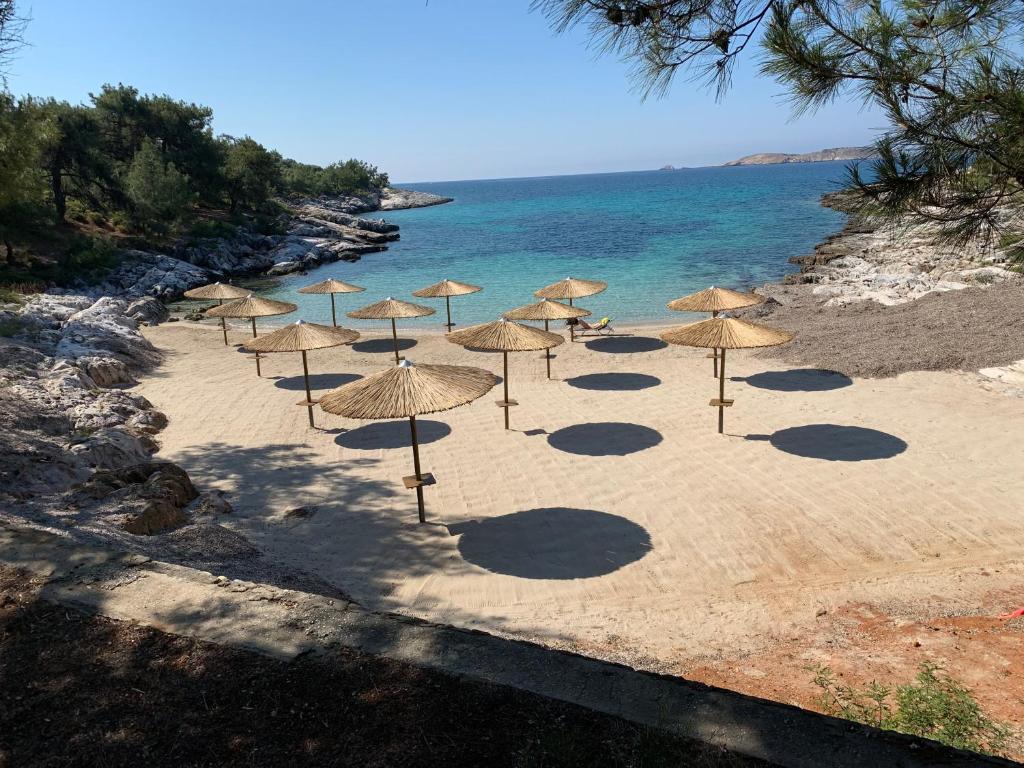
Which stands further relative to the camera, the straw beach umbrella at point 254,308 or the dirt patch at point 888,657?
the straw beach umbrella at point 254,308

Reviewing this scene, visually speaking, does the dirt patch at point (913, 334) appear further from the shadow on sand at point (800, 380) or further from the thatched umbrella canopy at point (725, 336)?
the thatched umbrella canopy at point (725, 336)

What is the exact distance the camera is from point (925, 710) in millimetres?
4387

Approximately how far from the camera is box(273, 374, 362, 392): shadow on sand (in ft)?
51.5

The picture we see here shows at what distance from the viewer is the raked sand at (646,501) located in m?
6.86

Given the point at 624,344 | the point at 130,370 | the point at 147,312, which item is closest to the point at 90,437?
the point at 130,370

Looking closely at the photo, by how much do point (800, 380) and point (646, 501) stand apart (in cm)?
694

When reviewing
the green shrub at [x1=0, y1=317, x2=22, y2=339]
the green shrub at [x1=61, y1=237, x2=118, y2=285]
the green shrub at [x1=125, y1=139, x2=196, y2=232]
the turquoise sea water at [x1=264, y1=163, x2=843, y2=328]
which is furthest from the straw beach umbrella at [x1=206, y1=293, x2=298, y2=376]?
the green shrub at [x1=125, y1=139, x2=196, y2=232]

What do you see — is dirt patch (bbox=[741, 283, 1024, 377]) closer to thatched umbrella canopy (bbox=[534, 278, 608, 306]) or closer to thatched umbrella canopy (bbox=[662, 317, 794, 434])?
thatched umbrella canopy (bbox=[662, 317, 794, 434])

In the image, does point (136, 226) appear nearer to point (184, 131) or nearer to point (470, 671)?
point (184, 131)

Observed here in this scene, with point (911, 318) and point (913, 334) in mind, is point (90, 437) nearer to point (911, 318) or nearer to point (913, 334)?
point (913, 334)

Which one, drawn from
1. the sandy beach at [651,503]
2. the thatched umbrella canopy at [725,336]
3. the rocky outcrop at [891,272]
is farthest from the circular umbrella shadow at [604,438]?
the rocky outcrop at [891,272]

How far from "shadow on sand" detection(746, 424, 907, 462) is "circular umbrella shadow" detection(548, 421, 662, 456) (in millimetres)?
1830

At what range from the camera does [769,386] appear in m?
14.1

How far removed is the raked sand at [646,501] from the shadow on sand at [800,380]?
0.27ft
